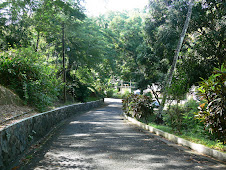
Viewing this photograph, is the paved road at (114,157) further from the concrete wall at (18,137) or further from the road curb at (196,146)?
the concrete wall at (18,137)

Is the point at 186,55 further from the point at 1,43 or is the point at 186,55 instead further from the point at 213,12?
the point at 1,43

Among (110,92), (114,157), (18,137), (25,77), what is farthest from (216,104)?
(110,92)

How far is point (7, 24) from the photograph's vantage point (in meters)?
20.5

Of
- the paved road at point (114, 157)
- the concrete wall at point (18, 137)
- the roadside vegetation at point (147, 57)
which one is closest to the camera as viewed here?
the concrete wall at point (18, 137)

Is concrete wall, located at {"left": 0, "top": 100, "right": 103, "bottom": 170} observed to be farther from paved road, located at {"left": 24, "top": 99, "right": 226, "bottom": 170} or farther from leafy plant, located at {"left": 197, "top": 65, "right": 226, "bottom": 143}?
leafy plant, located at {"left": 197, "top": 65, "right": 226, "bottom": 143}

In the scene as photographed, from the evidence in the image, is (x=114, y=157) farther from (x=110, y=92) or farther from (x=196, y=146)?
(x=110, y=92)

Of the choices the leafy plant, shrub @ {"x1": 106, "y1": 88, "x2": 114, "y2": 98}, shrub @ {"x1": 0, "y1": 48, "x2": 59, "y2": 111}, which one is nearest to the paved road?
the leafy plant

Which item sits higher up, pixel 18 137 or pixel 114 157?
pixel 18 137

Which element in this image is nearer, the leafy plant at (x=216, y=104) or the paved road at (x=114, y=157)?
the paved road at (x=114, y=157)

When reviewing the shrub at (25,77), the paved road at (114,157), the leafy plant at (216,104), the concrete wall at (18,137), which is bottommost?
the paved road at (114,157)

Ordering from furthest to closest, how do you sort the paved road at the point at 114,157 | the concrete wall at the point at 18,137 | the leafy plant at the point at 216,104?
the leafy plant at the point at 216,104 → the paved road at the point at 114,157 → the concrete wall at the point at 18,137

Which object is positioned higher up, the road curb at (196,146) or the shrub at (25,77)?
the shrub at (25,77)

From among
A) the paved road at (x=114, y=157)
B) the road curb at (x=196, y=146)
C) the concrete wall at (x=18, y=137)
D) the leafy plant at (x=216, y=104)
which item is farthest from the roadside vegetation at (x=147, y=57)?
the concrete wall at (x=18, y=137)

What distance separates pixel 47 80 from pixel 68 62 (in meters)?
15.4
